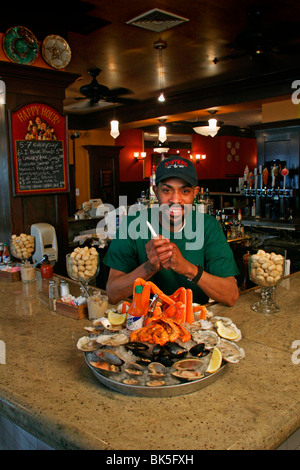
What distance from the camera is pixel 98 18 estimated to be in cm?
409

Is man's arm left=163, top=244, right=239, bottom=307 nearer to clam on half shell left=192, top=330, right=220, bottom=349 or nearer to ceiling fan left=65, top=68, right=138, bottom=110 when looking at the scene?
clam on half shell left=192, top=330, right=220, bottom=349

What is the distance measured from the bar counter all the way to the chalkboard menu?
2.57 metres

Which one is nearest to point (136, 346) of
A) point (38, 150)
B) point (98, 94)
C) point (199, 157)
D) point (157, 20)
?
point (38, 150)

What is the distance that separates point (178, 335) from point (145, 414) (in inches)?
14.2

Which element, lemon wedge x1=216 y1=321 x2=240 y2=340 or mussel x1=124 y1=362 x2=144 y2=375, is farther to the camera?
lemon wedge x1=216 y1=321 x2=240 y2=340

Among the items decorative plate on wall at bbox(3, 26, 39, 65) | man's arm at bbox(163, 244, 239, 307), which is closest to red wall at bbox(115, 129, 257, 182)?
decorative plate on wall at bbox(3, 26, 39, 65)

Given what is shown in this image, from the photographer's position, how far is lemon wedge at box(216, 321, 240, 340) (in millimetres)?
1584

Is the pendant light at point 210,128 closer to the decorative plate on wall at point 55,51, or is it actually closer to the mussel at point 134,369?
the decorative plate on wall at point 55,51

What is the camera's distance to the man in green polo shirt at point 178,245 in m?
2.05

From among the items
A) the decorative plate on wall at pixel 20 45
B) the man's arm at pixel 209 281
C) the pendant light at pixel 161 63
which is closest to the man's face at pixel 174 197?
the man's arm at pixel 209 281

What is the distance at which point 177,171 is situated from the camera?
207cm

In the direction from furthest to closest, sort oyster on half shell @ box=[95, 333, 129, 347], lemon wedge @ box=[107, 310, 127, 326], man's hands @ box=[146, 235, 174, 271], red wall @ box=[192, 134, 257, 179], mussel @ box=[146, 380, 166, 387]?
1. red wall @ box=[192, 134, 257, 179]
2. man's hands @ box=[146, 235, 174, 271]
3. lemon wedge @ box=[107, 310, 127, 326]
4. oyster on half shell @ box=[95, 333, 129, 347]
5. mussel @ box=[146, 380, 166, 387]

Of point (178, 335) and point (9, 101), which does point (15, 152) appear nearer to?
point (9, 101)
